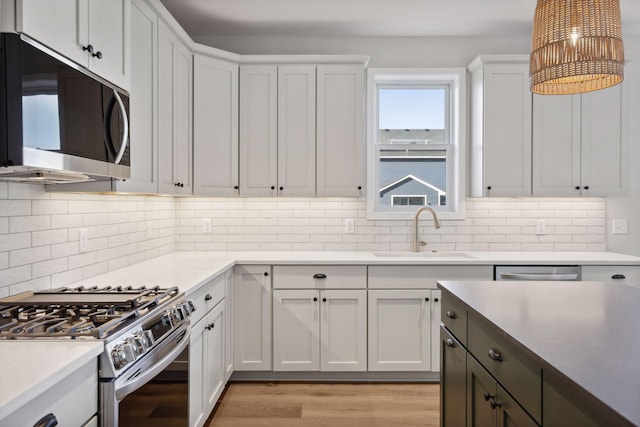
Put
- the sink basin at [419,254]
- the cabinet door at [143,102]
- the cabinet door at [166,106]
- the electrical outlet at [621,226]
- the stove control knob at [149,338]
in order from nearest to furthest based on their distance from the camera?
the stove control knob at [149,338] → the cabinet door at [143,102] → the cabinet door at [166,106] → the sink basin at [419,254] → the electrical outlet at [621,226]

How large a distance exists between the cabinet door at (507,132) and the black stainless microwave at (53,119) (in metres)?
2.58

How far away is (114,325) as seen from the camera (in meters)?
1.36

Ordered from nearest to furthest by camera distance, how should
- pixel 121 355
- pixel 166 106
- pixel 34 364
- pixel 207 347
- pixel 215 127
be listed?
pixel 34 364 → pixel 121 355 → pixel 207 347 → pixel 166 106 → pixel 215 127

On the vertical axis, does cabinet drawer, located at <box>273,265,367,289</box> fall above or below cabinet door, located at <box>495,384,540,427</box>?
above

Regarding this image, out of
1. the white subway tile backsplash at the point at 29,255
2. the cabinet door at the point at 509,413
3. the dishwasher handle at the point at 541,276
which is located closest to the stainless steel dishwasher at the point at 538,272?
the dishwasher handle at the point at 541,276

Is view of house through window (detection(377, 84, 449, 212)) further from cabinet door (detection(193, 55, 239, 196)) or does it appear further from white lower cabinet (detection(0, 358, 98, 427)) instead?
white lower cabinet (detection(0, 358, 98, 427))

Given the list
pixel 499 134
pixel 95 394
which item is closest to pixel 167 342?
pixel 95 394

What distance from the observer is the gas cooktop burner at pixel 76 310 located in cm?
130

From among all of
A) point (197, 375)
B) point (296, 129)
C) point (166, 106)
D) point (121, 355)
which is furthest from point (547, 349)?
point (296, 129)

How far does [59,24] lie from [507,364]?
190cm

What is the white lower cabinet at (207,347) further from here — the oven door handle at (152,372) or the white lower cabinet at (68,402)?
the white lower cabinet at (68,402)

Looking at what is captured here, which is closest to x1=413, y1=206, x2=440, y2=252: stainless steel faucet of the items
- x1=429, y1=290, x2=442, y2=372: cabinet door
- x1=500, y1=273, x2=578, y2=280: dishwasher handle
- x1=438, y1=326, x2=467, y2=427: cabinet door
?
x1=429, y1=290, x2=442, y2=372: cabinet door

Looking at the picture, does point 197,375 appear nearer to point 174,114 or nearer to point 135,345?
point 135,345

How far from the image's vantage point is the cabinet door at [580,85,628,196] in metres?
3.24
